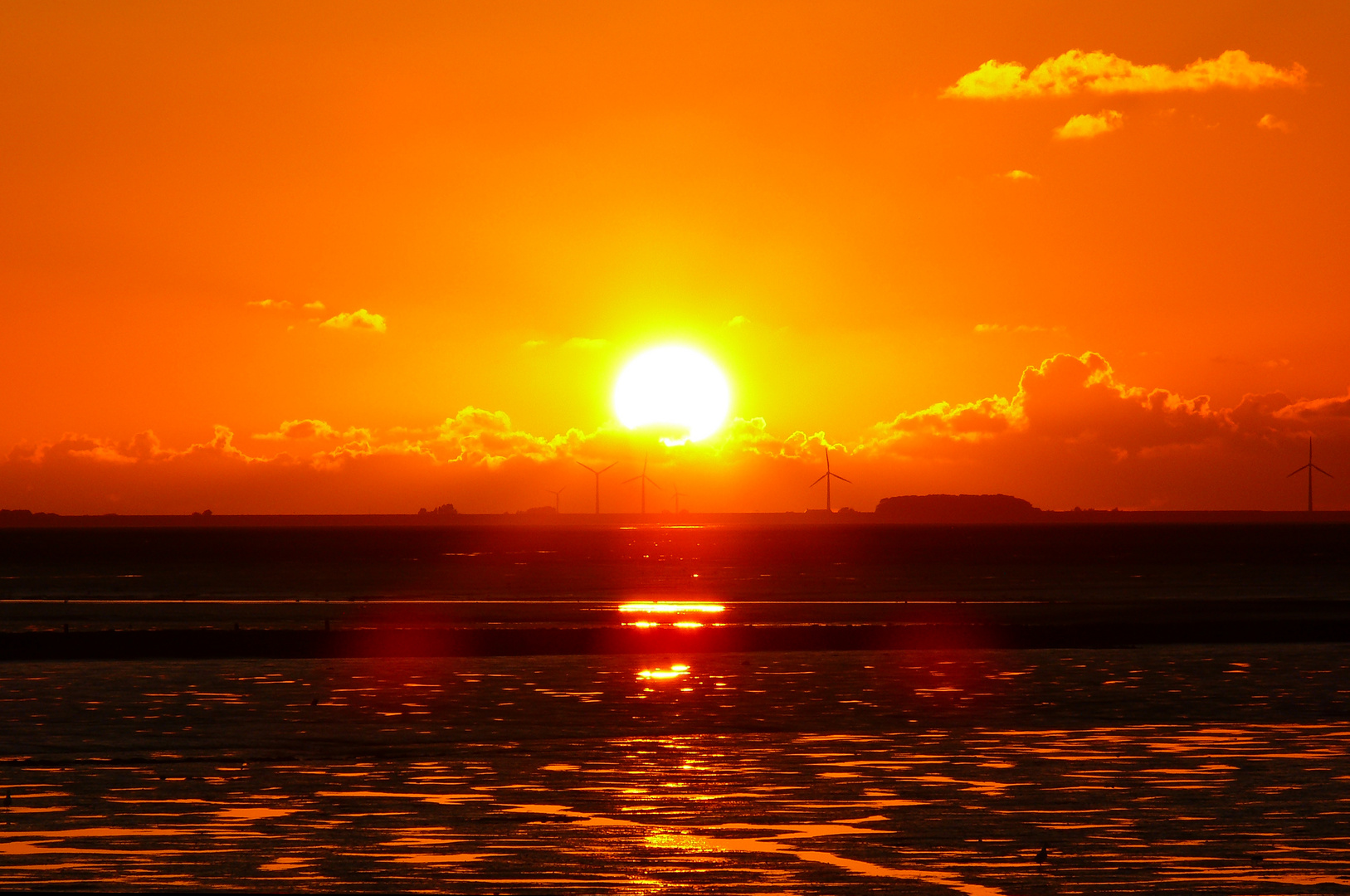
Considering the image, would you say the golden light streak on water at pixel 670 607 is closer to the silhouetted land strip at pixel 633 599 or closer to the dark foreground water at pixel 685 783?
the silhouetted land strip at pixel 633 599

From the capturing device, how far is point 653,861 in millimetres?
20156

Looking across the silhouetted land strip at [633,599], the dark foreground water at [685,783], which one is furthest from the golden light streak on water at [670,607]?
the dark foreground water at [685,783]

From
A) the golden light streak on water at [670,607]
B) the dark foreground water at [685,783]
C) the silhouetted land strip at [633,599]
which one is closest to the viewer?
the dark foreground water at [685,783]

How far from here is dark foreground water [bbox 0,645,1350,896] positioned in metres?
→ 19.8

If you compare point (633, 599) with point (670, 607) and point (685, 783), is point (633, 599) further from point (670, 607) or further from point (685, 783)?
point (685, 783)

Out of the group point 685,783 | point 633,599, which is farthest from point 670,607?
point 685,783

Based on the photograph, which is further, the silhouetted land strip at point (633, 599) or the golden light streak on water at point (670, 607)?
the golden light streak on water at point (670, 607)

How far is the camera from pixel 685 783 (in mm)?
26938

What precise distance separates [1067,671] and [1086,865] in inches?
1203

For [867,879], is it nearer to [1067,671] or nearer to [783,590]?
[1067,671]

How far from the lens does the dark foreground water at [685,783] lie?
19.8 meters

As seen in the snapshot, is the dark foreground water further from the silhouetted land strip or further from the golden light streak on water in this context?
the golden light streak on water

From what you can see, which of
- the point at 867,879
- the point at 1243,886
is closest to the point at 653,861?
the point at 867,879

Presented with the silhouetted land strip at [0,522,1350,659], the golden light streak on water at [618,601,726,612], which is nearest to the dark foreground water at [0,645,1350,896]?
the silhouetted land strip at [0,522,1350,659]
